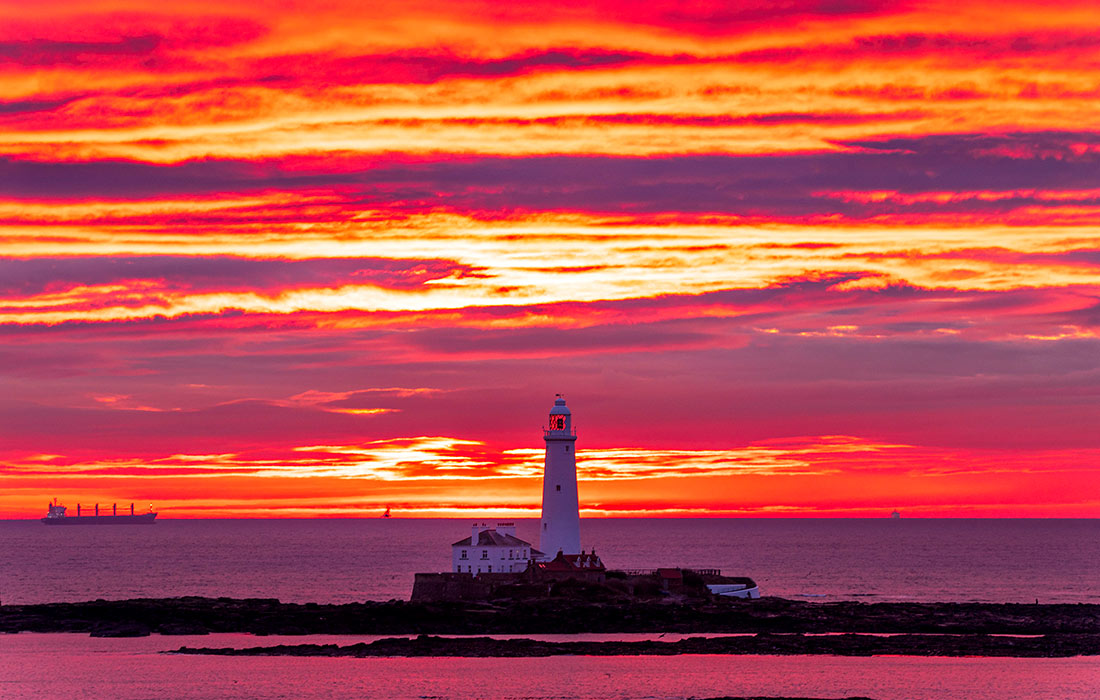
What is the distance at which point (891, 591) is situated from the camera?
400 feet

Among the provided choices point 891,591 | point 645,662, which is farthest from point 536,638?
point 891,591

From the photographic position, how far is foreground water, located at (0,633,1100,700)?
59.4 m

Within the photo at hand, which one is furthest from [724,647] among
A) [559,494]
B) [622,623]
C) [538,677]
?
[559,494]

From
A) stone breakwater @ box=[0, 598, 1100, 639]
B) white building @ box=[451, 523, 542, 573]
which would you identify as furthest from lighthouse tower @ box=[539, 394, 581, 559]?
stone breakwater @ box=[0, 598, 1100, 639]

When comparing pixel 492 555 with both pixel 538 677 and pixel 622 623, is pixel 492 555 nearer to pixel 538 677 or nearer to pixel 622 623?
pixel 622 623

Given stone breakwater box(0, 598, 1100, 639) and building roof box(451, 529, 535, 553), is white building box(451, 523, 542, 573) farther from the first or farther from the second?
stone breakwater box(0, 598, 1100, 639)

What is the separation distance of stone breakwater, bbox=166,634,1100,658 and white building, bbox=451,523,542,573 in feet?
44.4

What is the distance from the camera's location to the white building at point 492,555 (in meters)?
88.2

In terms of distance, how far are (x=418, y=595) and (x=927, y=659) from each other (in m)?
32.5

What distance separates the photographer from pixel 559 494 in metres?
88.1

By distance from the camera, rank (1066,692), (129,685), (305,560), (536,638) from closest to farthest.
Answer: (1066,692) → (129,685) → (536,638) → (305,560)

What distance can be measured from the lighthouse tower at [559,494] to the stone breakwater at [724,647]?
14.5 m

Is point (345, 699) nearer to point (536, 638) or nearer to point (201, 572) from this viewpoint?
point (536, 638)

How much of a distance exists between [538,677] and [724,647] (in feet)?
41.2
